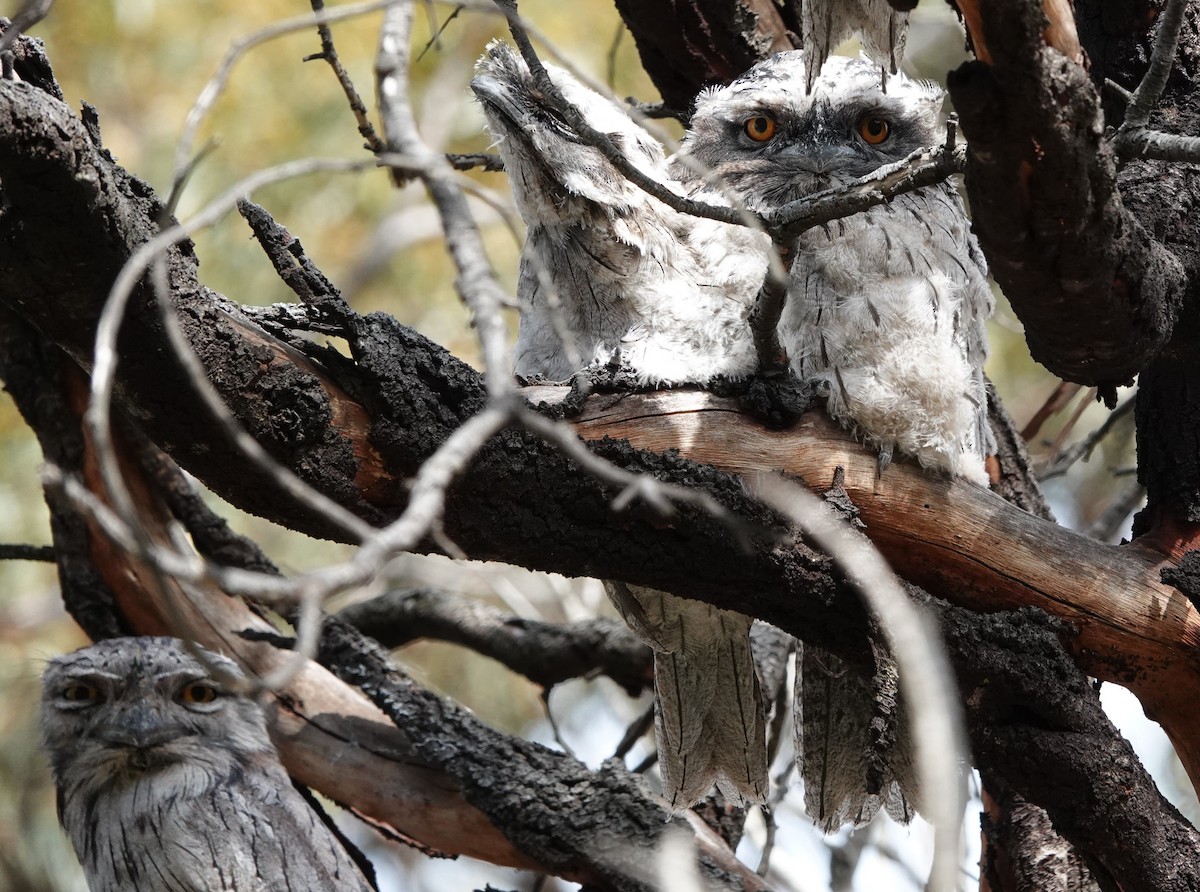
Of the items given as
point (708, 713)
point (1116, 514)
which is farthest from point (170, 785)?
point (1116, 514)

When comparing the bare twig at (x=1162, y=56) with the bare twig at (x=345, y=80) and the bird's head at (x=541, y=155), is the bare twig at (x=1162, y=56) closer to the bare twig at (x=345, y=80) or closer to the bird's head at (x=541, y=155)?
the bird's head at (x=541, y=155)

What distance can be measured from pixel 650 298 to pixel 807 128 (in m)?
0.55

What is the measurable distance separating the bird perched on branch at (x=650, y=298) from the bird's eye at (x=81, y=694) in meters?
1.33

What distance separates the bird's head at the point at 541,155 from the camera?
8.02ft

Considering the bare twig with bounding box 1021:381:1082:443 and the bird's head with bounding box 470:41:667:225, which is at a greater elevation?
the bird's head with bounding box 470:41:667:225

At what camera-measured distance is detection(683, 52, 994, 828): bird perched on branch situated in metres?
2.28

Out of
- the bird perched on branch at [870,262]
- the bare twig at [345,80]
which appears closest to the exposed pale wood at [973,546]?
the bird perched on branch at [870,262]

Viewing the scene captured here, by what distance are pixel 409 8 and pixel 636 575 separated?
1132 mm

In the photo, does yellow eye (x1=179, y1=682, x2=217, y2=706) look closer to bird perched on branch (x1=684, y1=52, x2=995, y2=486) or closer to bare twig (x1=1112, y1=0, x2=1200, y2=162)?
bird perched on branch (x1=684, y1=52, x2=995, y2=486)

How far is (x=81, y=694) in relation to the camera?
3006 mm

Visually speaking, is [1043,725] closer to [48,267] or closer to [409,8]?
[409,8]

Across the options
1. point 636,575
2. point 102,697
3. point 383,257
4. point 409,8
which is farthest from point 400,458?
point 383,257

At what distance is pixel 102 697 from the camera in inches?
117

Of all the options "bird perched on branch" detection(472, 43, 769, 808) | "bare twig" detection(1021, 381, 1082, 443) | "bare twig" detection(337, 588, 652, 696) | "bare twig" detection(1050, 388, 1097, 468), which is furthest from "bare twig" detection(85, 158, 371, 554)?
"bare twig" detection(1021, 381, 1082, 443)
